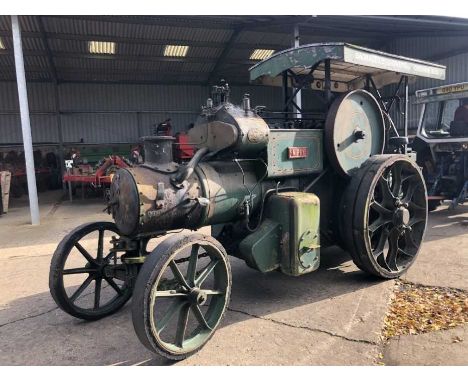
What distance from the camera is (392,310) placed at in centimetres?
332

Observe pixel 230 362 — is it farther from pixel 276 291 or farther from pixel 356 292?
pixel 356 292

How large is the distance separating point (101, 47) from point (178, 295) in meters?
12.0

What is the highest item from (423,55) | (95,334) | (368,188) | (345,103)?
(423,55)

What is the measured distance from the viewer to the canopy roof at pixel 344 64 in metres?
3.60

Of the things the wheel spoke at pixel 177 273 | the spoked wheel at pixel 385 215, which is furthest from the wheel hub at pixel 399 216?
the wheel spoke at pixel 177 273

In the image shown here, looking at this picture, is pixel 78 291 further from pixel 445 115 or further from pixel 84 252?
pixel 445 115

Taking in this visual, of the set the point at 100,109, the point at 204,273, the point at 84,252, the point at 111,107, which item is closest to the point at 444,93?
the point at 204,273

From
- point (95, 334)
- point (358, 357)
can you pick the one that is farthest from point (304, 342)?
point (95, 334)

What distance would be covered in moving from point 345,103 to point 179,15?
8453 mm

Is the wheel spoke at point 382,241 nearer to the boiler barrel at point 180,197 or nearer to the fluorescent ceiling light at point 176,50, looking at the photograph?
the boiler barrel at point 180,197

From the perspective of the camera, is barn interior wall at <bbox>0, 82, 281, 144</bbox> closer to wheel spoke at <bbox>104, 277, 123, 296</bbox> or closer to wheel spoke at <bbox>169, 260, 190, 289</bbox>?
wheel spoke at <bbox>104, 277, 123, 296</bbox>

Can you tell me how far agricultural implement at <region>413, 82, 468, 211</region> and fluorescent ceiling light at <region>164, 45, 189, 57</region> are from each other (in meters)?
8.09

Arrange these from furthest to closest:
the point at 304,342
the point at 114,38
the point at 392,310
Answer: the point at 114,38
the point at 392,310
the point at 304,342

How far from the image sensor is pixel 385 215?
402 centimetres
